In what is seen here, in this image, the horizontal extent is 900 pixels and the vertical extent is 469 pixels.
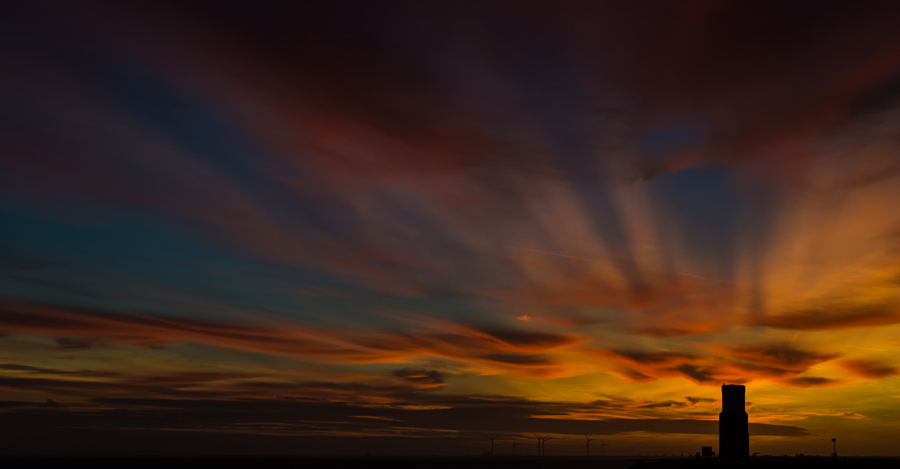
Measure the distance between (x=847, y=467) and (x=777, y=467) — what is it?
17.8m

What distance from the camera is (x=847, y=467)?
7392 inches

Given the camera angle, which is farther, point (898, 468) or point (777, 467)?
point (777, 467)

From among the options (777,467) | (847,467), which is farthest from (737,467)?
(847,467)

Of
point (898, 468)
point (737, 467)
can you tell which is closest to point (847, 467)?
point (898, 468)

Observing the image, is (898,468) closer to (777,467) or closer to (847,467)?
(847,467)

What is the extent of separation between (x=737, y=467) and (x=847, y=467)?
2865 cm

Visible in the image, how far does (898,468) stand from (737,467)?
133 feet

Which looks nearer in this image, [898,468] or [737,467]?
[898,468]

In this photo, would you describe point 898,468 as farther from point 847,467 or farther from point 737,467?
point 737,467

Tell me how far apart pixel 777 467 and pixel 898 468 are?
2976 centimetres

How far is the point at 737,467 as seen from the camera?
653 ft

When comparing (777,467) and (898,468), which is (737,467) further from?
(898,468)

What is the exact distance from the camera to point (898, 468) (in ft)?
594

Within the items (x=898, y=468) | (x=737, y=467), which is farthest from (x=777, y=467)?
(x=898, y=468)
